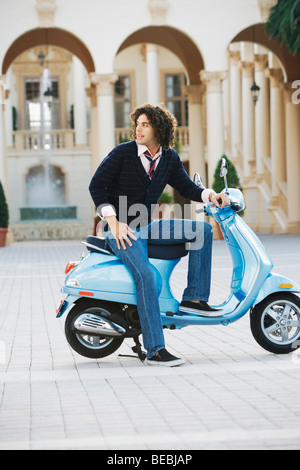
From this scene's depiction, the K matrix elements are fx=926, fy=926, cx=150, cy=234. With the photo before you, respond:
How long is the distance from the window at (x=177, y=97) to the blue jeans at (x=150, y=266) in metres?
31.8

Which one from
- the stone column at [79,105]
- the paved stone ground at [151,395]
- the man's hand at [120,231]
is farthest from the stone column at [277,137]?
the man's hand at [120,231]

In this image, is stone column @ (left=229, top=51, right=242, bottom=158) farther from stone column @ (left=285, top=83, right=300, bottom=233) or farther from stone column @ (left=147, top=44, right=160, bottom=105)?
stone column @ (left=285, top=83, right=300, bottom=233)

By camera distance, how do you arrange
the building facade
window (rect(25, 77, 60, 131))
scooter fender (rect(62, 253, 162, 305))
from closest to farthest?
1. scooter fender (rect(62, 253, 162, 305))
2. the building facade
3. window (rect(25, 77, 60, 131))

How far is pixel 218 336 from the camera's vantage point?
6.96 meters

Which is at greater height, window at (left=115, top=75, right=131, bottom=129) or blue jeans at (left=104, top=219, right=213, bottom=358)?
window at (left=115, top=75, right=131, bottom=129)

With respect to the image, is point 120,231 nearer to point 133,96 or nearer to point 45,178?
point 45,178

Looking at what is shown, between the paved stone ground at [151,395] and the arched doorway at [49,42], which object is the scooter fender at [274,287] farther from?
the arched doorway at [49,42]

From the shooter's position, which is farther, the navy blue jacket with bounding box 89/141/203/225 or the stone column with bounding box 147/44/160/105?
the stone column with bounding box 147/44/160/105

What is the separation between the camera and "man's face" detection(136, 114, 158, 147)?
5.76m

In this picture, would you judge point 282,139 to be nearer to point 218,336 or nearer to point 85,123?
point 85,123

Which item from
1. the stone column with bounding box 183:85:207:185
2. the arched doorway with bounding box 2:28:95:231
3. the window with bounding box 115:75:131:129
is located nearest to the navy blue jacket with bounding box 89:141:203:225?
the stone column with bounding box 183:85:207:185

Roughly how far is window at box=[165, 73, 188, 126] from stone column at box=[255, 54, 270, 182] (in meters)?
9.40

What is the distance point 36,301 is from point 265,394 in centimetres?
541

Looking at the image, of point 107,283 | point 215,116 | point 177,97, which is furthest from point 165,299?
point 177,97
